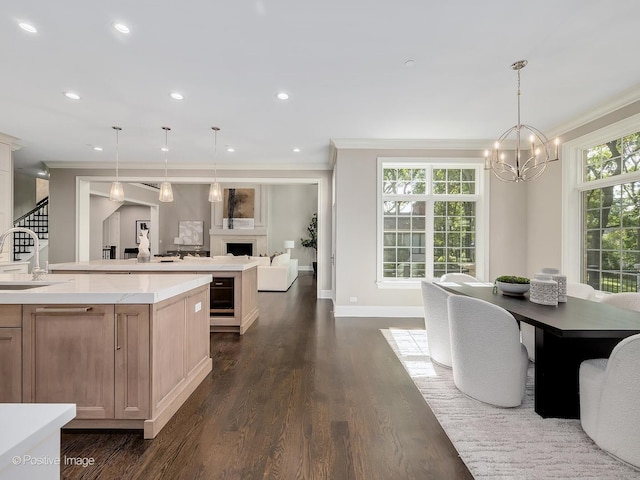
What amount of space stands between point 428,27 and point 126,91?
3.06 metres

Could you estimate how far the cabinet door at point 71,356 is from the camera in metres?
1.93

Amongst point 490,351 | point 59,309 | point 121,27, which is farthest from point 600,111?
point 59,309

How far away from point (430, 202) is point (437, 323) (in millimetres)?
2756

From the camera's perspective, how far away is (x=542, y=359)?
2174mm

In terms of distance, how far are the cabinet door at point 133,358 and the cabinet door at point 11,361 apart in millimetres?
561

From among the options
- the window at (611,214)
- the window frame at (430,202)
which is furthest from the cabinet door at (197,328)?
the window at (611,214)

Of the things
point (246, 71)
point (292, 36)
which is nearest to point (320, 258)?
point (246, 71)

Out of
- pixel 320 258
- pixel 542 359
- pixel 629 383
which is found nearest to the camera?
pixel 629 383

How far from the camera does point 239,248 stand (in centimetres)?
1160

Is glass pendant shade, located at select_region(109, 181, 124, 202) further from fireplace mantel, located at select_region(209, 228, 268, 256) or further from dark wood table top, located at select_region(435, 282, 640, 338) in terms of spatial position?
fireplace mantel, located at select_region(209, 228, 268, 256)

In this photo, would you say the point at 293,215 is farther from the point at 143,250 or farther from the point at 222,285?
the point at 222,285

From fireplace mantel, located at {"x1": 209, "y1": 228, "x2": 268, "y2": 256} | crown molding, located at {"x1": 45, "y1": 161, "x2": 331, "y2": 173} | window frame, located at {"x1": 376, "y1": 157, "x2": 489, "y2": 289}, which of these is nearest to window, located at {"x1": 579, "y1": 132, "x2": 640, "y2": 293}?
window frame, located at {"x1": 376, "y1": 157, "x2": 489, "y2": 289}

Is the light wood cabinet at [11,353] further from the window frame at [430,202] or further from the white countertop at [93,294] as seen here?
the window frame at [430,202]

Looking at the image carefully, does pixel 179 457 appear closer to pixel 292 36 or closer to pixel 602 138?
pixel 292 36
